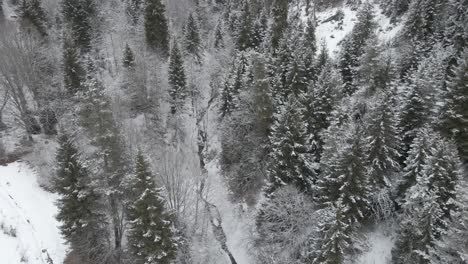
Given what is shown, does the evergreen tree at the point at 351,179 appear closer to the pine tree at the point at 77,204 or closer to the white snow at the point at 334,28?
the pine tree at the point at 77,204

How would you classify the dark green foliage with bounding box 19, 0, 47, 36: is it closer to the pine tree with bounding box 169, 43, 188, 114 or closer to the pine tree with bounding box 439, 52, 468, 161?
the pine tree with bounding box 169, 43, 188, 114

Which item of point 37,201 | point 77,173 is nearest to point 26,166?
point 37,201

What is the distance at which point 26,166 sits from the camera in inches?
1367

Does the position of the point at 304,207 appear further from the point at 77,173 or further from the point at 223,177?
the point at 77,173

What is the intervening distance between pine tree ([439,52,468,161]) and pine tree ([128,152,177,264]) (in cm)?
1996

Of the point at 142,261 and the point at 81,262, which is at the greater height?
the point at 142,261

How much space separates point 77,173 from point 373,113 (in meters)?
21.3

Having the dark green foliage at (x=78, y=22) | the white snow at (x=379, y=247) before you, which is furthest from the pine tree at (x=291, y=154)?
the dark green foliage at (x=78, y=22)

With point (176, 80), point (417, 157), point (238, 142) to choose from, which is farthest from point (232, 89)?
point (417, 157)

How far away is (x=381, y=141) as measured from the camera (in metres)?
26.0

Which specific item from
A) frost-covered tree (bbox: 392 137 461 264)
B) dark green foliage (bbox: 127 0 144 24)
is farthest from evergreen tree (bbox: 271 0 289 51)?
frost-covered tree (bbox: 392 137 461 264)

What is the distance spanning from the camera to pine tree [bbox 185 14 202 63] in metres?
49.7

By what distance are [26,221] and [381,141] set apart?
2646 centimetres

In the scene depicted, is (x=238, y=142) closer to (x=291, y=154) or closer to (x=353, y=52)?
(x=291, y=154)
